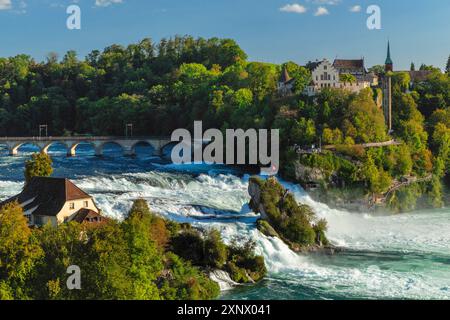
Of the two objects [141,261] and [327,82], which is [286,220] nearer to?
[141,261]

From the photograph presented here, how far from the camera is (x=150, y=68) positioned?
136 m

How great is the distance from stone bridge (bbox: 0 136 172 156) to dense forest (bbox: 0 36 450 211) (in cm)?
921

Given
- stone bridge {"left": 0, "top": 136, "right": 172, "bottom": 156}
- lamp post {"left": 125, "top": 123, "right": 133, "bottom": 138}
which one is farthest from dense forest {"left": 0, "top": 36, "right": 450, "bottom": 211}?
stone bridge {"left": 0, "top": 136, "right": 172, "bottom": 156}

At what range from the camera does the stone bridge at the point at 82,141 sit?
86.2 metres

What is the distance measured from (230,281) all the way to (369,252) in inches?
441

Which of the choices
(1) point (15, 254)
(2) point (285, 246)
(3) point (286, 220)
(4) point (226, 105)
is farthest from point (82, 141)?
(1) point (15, 254)

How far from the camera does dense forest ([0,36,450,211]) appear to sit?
65.2 metres

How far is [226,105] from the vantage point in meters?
89.6

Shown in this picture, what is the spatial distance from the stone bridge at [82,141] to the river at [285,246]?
13.5 m

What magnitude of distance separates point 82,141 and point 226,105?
20.0 metres

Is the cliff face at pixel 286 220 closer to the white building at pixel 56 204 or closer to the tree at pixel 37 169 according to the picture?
the white building at pixel 56 204

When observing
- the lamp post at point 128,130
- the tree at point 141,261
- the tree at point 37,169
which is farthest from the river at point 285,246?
the lamp post at point 128,130
